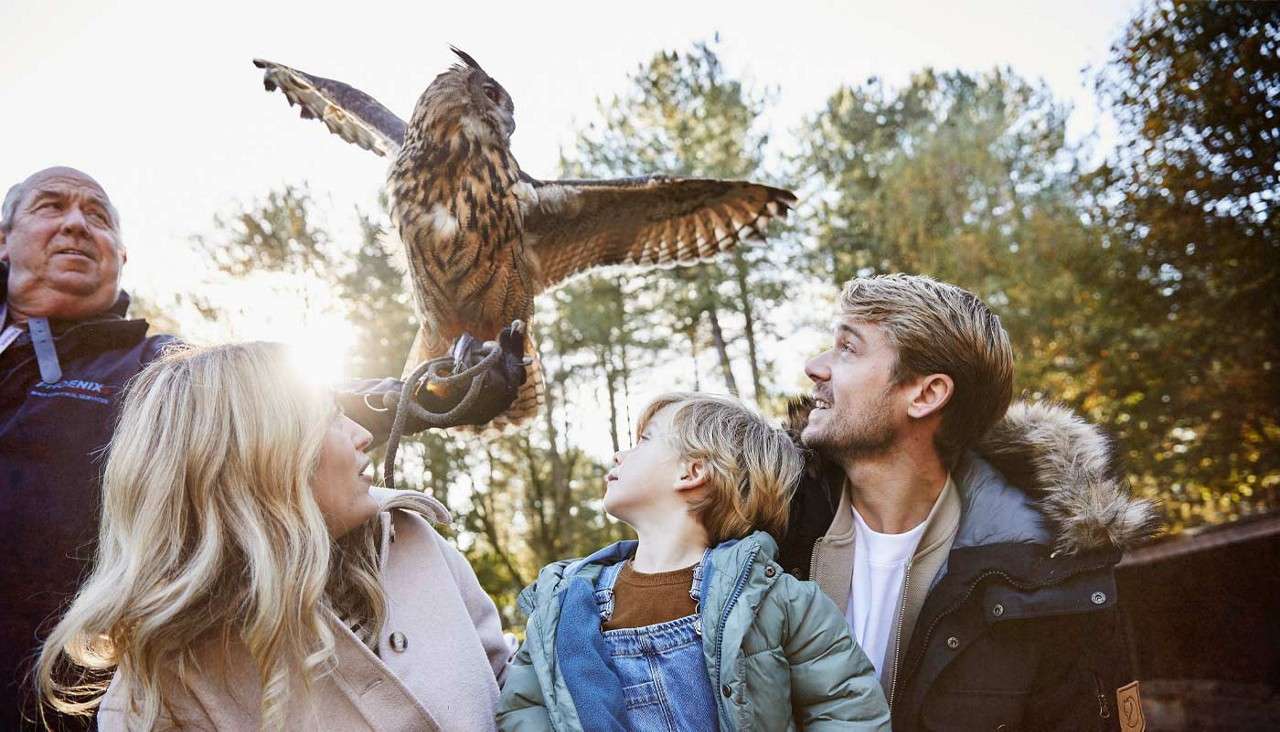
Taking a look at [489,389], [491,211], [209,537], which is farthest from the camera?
[491,211]

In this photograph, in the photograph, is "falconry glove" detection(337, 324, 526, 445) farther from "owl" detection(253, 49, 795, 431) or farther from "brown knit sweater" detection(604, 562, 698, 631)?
"owl" detection(253, 49, 795, 431)

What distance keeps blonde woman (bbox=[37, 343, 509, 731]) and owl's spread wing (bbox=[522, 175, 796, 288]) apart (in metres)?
2.47

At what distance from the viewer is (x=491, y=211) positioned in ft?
11.4

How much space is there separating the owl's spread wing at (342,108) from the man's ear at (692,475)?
8.08ft

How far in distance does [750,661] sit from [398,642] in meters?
0.71

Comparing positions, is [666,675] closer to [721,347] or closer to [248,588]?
[248,588]

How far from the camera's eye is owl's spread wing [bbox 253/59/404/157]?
377 centimetres

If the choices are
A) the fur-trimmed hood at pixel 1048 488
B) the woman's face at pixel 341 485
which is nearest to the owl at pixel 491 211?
the woman's face at pixel 341 485

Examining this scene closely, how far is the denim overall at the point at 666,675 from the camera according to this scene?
1.64m

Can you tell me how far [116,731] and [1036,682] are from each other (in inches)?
74.7

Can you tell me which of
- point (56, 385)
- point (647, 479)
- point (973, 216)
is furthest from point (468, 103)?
point (973, 216)

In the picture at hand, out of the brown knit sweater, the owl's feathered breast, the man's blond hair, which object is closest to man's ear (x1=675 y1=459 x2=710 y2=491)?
the brown knit sweater

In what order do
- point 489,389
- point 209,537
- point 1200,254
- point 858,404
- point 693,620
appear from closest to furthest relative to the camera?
point 209,537
point 693,620
point 858,404
point 489,389
point 1200,254

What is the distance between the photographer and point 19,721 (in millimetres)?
1877
